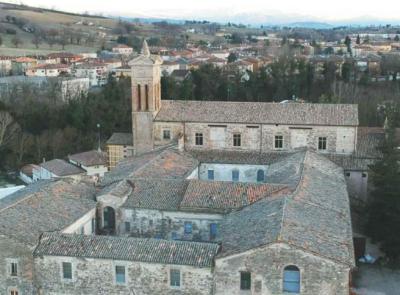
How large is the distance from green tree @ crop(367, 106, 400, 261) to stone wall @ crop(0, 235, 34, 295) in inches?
714

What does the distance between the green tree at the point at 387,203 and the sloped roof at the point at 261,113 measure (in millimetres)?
4516

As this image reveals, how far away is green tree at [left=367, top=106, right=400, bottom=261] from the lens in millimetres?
30938

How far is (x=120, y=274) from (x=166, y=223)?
5.34 meters

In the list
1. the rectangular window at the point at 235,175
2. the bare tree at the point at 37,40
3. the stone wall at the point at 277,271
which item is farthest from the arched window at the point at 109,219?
the bare tree at the point at 37,40

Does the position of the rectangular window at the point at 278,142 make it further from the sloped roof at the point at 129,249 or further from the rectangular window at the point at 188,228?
the sloped roof at the point at 129,249

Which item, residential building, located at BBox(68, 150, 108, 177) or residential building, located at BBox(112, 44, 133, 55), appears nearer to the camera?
residential building, located at BBox(68, 150, 108, 177)

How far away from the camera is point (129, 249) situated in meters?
24.2

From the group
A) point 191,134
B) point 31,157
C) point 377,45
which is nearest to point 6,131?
point 31,157

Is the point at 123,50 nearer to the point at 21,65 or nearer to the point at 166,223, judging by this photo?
the point at 21,65

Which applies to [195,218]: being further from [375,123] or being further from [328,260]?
[375,123]

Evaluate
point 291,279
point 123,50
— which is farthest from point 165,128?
point 123,50

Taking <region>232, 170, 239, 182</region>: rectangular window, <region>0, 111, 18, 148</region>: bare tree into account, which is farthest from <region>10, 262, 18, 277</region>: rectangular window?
<region>0, 111, 18, 148</region>: bare tree

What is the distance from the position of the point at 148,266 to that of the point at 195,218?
546 cm

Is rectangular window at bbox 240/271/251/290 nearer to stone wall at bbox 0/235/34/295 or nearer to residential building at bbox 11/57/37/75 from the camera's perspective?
stone wall at bbox 0/235/34/295
